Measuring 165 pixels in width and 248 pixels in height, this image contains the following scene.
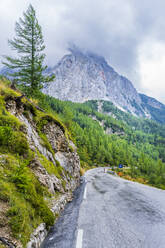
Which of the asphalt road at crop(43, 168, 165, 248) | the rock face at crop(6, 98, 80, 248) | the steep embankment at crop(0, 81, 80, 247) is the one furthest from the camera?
the rock face at crop(6, 98, 80, 248)

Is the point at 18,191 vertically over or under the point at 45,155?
under

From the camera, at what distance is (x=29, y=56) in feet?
60.5

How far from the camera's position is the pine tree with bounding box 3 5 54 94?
57.5ft

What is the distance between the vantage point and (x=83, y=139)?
8038 centimetres

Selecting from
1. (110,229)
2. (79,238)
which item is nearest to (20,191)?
(79,238)

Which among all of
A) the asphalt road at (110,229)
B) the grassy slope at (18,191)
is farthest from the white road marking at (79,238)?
the grassy slope at (18,191)

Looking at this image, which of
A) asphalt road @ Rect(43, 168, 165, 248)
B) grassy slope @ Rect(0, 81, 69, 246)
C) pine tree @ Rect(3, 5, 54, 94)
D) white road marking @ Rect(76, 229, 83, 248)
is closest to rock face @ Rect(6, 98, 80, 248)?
grassy slope @ Rect(0, 81, 69, 246)

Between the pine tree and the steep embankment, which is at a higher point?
the pine tree

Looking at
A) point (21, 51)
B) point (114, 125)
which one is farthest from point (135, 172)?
point (114, 125)

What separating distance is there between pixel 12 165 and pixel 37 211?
79.0 inches

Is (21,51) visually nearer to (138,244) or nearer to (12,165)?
(12,165)

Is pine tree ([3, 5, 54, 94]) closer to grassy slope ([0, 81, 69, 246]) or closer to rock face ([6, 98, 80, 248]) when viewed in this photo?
rock face ([6, 98, 80, 248])

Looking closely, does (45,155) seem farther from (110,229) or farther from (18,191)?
(110,229)

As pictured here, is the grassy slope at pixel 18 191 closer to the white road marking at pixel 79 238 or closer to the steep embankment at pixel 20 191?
the steep embankment at pixel 20 191
